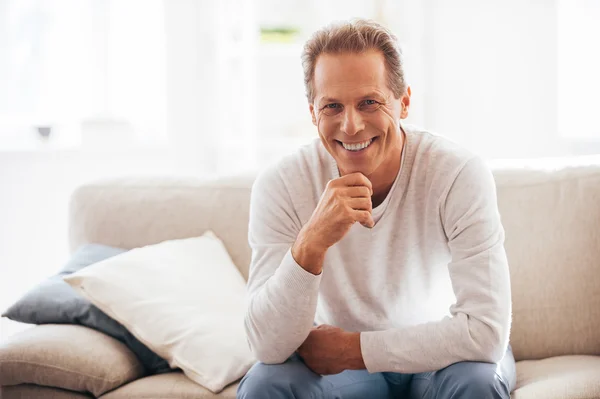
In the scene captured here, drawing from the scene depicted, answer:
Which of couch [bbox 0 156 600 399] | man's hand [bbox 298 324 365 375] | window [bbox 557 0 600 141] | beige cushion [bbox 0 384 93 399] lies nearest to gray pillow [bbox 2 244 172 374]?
couch [bbox 0 156 600 399]

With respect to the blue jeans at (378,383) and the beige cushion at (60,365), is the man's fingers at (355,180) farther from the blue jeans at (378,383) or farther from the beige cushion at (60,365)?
the beige cushion at (60,365)

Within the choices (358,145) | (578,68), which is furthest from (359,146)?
(578,68)

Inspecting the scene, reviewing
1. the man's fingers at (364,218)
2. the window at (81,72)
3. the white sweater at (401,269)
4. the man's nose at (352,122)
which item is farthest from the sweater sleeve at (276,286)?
the window at (81,72)

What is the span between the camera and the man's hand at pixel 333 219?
1482 millimetres

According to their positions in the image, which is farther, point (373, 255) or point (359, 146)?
point (373, 255)

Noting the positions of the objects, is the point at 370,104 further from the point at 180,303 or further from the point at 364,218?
the point at 180,303

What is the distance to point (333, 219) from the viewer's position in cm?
148

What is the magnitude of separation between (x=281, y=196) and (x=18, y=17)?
7.77 feet

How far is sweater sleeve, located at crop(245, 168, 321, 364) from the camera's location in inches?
59.1

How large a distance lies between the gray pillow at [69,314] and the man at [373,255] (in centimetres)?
44

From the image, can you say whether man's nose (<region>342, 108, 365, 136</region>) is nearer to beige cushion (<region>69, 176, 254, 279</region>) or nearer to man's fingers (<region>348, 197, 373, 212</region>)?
man's fingers (<region>348, 197, 373, 212</region>)

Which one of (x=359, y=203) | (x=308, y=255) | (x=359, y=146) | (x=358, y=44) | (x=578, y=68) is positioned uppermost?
(x=578, y=68)

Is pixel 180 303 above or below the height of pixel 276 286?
below

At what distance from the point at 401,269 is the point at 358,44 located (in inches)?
20.5
